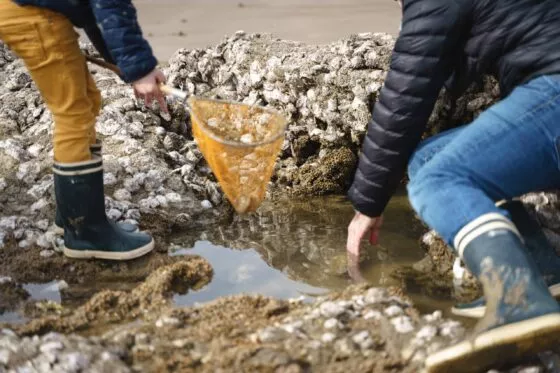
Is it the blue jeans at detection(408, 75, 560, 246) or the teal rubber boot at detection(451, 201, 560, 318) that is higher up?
the blue jeans at detection(408, 75, 560, 246)

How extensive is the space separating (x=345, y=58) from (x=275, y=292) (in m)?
1.67

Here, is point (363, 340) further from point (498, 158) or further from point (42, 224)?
point (42, 224)

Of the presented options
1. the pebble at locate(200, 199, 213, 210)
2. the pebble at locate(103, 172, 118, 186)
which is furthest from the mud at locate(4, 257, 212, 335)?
the pebble at locate(103, 172, 118, 186)

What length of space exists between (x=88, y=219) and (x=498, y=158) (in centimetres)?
180

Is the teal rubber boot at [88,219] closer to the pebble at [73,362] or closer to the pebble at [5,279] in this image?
the pebble at [5,279]

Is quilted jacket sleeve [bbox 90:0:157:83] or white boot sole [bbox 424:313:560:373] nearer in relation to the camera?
white boot sole [bbox 424:313:560:373]

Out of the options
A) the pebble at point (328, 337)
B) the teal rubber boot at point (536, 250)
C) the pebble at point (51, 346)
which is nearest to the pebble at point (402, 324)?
the pebble at point (328, 337)

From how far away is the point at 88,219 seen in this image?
3.24 m

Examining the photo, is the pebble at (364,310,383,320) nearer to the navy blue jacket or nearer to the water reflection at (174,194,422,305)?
the water reflection at (174,194,422,305)

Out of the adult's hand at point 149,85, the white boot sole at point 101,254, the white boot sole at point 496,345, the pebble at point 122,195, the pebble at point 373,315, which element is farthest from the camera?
the pebble at point 122,195

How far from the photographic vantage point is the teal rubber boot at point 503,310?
6.88ft

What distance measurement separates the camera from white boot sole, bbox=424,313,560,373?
209 cm

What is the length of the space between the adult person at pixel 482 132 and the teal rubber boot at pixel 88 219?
1.24 m

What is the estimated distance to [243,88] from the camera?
4.52 meters
